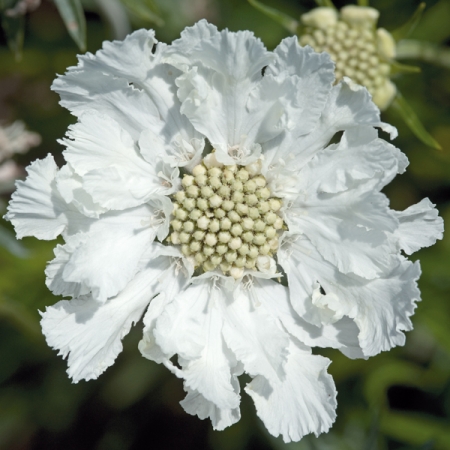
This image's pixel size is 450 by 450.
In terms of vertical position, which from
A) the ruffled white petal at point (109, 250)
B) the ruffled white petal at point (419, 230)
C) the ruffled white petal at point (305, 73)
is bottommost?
the ruffled white petal at point (109, 250)

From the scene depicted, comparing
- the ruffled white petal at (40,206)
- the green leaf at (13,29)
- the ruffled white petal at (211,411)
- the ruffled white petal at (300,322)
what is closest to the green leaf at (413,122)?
the ruffled white petal at (300,322)

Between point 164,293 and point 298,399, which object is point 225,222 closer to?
point 164,293

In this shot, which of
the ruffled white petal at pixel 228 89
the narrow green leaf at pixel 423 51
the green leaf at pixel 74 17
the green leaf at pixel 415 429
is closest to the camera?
the ruffled white petal at pixel 228 89

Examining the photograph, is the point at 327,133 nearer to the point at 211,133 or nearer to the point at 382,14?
the point at 211,133

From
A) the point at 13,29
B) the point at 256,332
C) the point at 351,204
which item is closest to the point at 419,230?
the point at 351,204

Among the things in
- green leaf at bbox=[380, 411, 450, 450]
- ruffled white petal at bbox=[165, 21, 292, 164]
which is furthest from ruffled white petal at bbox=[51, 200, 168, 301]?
green leaf at bbox=[380, 411, 450, 450]

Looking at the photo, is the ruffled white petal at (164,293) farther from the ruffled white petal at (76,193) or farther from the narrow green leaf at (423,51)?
the narrow green leaf at (423,51)

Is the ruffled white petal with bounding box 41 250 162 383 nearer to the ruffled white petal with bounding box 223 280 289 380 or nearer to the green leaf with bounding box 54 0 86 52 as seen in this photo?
the ruffled white petal with bounding box 223 280 289 380

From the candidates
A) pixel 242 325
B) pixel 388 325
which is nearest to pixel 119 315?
pixel 242 325
